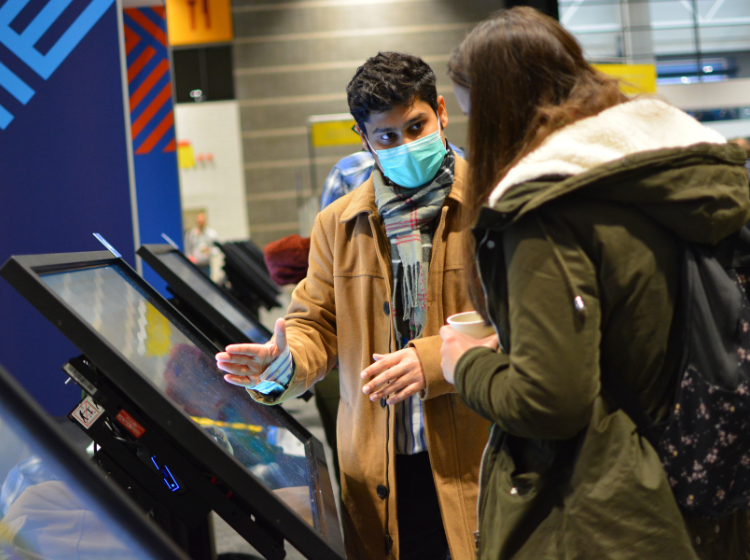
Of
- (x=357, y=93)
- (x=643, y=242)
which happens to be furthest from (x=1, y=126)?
(x=643, y=242)

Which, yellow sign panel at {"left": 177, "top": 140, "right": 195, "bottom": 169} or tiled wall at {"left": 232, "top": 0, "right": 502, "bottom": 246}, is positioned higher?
tiled wall at {"left": 232, "top": 0, "right": 502, "bottom": 246}

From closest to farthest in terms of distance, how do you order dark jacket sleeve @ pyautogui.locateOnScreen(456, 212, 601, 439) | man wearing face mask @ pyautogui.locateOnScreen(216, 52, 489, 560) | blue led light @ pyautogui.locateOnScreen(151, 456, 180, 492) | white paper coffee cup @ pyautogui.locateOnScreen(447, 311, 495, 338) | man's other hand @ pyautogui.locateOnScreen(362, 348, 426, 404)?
1. dark jacket sleeve @ pyautogui.locateOnScreen(456, 212, 601, 439)
2. white paper coffee cup @ pyautogui.locateOnScreen(447, 311, 495, 338)
3. blue led light @ pyautogui.locateOnScreen(151, 456, 180, 492)
4. man's other hand @ pyautogui.locateOnScreen(362, 348, 426, 404)
5. man wearing face mask @ pyautogui.locateOnScreen(216, 52, 489, 560)

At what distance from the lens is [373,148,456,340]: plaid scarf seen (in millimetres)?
1521

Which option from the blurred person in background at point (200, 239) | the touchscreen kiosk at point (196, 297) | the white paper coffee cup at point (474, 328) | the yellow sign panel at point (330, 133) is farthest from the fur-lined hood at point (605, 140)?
the blurred person in background at point (200, 239)

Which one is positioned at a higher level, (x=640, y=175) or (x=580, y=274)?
(x=640, y=175)

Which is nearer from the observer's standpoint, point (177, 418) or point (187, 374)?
point (177, 418)

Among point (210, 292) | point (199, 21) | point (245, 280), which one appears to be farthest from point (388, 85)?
point (199, 21)

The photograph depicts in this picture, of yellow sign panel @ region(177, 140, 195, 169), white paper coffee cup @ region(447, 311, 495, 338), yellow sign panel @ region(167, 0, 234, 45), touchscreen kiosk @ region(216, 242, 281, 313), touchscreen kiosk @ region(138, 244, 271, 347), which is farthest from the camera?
yellow sign panel @ region(177, 140, 195, 169)

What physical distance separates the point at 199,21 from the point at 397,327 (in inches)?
484

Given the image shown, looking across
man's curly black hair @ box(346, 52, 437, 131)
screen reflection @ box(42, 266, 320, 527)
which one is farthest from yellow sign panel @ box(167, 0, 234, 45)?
screen reflection @ box(42, 266, 320, 527)

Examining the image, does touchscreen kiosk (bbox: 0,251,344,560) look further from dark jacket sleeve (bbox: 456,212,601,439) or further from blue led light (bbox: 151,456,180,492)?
dark jacket sleeve (bbox: 456,212,601,439)

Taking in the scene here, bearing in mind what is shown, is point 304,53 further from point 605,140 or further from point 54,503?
point 54,503

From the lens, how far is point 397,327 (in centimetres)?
158

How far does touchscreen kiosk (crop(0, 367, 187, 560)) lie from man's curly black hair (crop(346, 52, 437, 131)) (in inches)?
41.5
